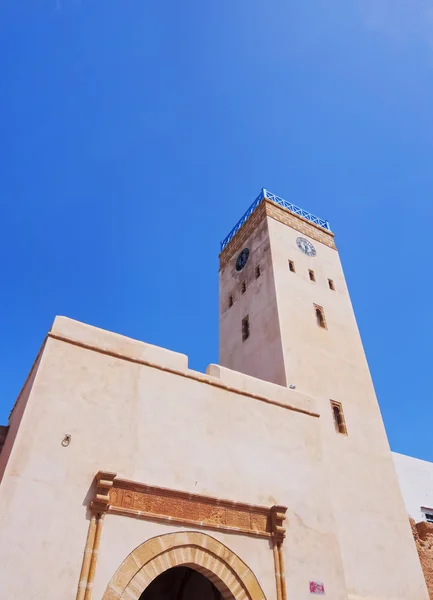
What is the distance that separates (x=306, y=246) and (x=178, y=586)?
920 cm

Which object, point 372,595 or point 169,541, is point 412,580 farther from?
point 169,541

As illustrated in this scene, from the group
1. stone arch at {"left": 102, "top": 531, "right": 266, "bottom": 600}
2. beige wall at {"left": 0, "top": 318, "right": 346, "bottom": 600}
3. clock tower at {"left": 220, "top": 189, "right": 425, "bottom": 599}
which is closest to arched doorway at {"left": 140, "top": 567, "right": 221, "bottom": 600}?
stone arch at {"left": 102, "top": 531, "right": 266, "bottom": 600}

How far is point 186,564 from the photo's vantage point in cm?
618

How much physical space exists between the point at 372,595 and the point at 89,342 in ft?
21.6

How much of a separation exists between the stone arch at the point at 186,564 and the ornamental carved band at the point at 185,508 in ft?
0.79

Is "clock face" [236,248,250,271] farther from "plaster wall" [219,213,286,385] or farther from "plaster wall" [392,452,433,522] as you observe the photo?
"plaster wall" [392,452,433,522]

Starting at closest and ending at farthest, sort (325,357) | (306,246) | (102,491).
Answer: (102,491) < (325,357) < (306,246)

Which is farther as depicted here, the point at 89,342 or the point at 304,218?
the point at 304,218

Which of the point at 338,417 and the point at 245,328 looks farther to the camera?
the point at 245,328

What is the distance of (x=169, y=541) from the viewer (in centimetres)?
613

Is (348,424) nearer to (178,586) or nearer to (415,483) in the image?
(415,483)

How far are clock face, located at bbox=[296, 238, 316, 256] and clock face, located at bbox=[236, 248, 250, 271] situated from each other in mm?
1537

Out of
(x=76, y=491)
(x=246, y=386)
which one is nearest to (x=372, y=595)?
(x=246, y=386)

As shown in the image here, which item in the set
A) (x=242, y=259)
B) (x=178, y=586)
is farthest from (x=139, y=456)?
(x=242, y=259)
